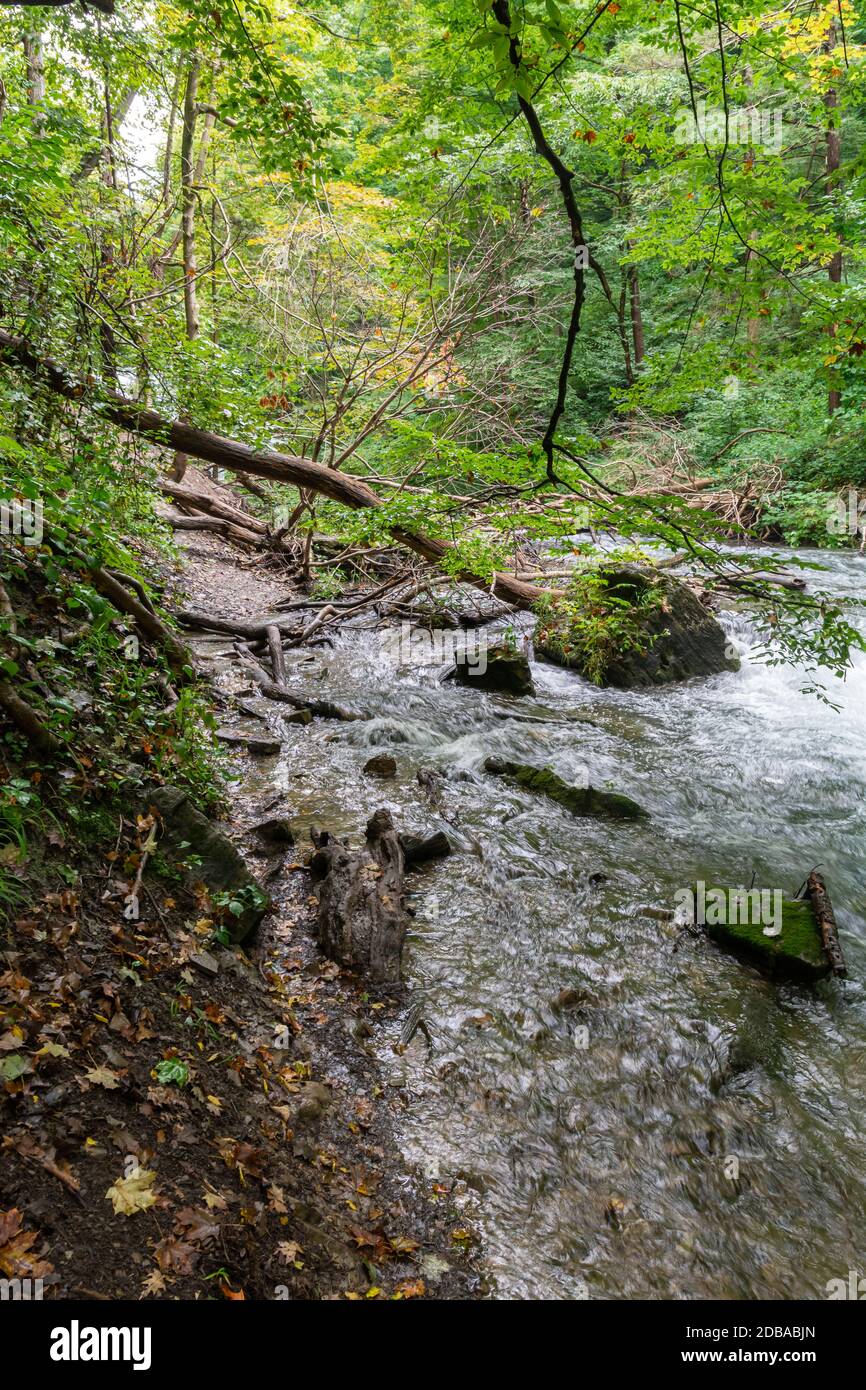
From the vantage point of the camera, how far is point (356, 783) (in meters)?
6.79

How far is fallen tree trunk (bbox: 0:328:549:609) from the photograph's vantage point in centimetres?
471

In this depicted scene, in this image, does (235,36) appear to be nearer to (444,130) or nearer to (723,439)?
(444,130)

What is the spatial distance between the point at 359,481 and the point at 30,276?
3.58 m

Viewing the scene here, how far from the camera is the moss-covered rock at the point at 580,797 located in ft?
21.7

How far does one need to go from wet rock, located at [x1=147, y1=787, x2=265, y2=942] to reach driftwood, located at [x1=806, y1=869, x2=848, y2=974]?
159 inches

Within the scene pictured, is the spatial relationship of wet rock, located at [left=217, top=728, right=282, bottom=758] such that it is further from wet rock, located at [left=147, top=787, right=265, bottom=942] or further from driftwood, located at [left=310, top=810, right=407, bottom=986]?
wet rock, located at [left=147, top=787, right=265, bottom=942]

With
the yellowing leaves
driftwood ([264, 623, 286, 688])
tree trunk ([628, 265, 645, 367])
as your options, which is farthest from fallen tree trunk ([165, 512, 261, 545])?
tree trunk ([628, 265, 645, 367])

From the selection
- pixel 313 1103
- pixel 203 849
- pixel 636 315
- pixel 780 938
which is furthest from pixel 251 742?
pixel 636 315

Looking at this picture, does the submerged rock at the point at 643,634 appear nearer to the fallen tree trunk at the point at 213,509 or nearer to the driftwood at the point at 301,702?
the driftwood at the point at 301,702

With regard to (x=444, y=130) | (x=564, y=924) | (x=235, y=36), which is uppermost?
(x=444, y=130)

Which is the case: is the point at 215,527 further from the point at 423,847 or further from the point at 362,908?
the point at 362,908

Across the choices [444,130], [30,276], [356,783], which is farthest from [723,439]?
[30,276]

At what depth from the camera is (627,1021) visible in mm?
4199

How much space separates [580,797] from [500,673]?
3397 mm
